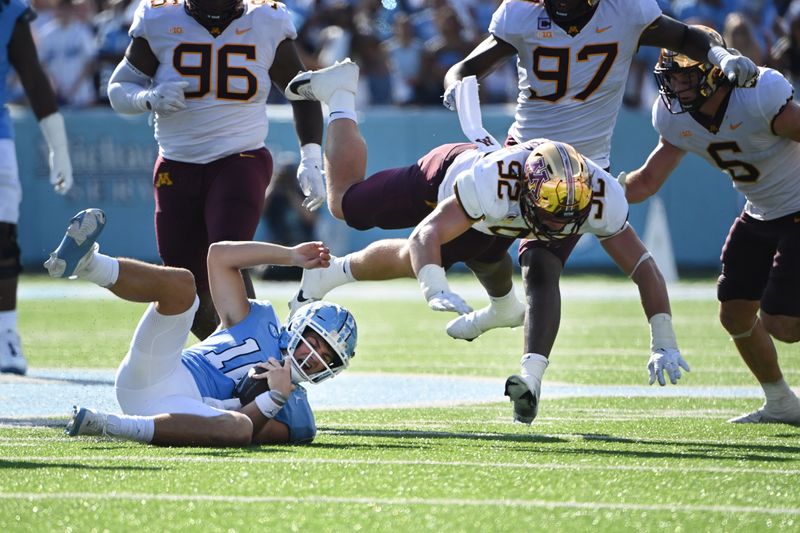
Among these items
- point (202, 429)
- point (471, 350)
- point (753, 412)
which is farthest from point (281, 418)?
point (471, 350)

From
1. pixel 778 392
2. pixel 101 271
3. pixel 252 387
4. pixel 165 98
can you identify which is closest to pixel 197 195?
pixel 165 98

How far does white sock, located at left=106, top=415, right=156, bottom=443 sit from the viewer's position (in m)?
4.96

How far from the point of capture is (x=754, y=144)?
6.27 m

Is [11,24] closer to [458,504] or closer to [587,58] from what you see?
[587,58]

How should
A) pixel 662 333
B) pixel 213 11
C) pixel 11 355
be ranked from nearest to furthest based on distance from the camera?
pixel 662 333, pixel 213 11, pixel 11 355

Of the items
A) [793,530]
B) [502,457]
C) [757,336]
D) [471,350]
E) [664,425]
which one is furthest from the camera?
[471,350]

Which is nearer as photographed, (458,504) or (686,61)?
(458,504)

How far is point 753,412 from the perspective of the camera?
6.49 m

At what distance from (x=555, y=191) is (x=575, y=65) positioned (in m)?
1.27

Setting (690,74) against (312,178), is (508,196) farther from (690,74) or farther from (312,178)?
(312,178)

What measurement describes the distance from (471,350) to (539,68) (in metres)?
3.76

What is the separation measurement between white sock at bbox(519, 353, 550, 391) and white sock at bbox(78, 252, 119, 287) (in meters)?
1.69

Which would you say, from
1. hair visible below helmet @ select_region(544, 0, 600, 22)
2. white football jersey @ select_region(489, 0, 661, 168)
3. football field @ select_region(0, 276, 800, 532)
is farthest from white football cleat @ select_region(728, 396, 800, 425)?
hair visible below helmet @ select_region(544, 0, 600, 22)

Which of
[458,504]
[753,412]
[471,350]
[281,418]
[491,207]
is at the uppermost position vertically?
[491,207]
